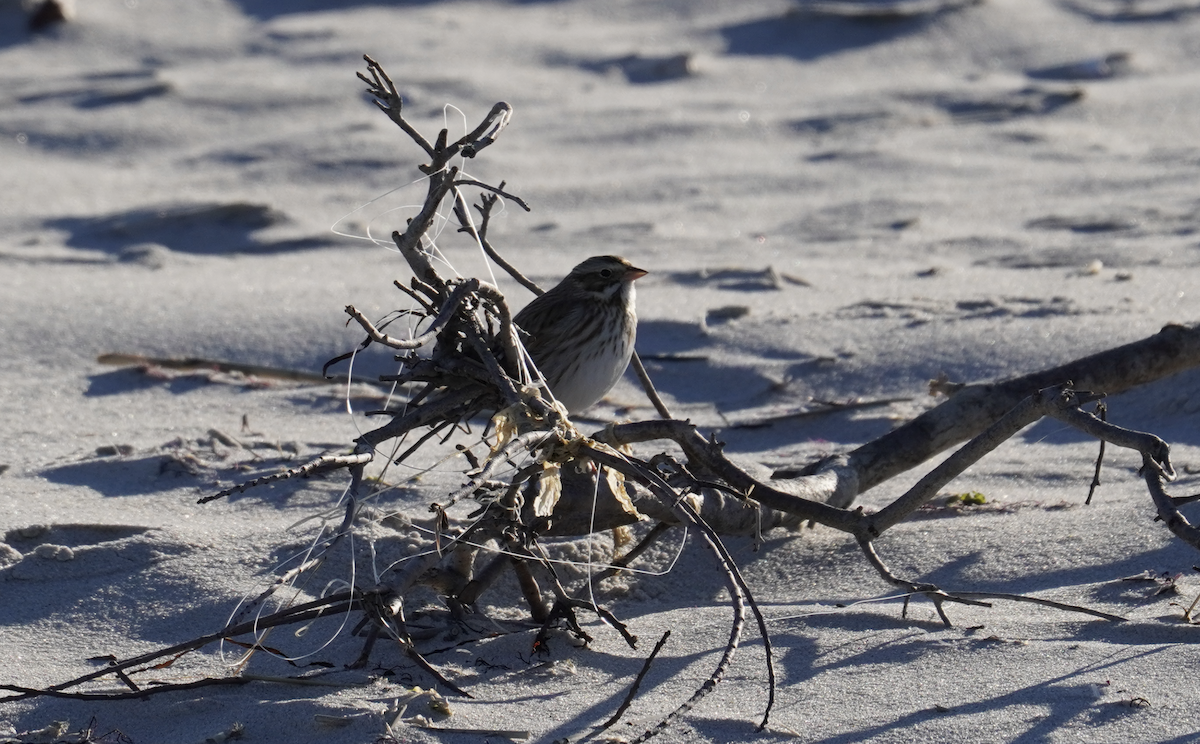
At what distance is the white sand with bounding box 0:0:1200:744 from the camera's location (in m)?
3.12

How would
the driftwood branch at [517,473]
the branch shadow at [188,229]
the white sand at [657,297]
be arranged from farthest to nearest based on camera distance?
the branch shadow at [188,229] < the white sand at [657,297] < the driftwood branch at [517,473]

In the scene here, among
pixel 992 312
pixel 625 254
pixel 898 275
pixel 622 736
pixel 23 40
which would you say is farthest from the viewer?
pixel 23 40

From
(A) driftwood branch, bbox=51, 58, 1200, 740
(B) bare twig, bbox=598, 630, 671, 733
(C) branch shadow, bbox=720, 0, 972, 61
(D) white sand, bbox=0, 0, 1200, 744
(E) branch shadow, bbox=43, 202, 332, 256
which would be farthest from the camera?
(C) branch shadow, bbox=720, 0, 972, 61

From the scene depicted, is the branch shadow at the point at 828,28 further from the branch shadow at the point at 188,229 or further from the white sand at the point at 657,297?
the branch shadow at the point at 188,229

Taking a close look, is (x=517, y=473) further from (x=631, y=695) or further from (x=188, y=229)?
(x=188, y=229)

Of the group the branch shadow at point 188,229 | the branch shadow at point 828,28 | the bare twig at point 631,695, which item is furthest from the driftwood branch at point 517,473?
the branch shadow at point 828,28

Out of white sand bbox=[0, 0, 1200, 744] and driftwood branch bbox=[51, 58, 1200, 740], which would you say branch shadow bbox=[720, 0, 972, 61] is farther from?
driftwood branch bbox=[51, 58, 1200, 740]

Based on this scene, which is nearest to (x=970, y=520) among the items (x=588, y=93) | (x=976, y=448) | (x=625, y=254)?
(x=976, y=448)

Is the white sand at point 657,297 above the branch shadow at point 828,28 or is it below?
below

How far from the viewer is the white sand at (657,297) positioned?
312cm

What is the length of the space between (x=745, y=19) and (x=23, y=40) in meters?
5.48

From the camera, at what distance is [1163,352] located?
4.15 meters

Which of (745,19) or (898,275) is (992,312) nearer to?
(898,275)

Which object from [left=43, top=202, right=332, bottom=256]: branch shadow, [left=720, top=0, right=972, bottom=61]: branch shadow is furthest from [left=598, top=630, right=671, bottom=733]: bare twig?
[left=720, top=0, right=972, bottom=61]: branch shadow
